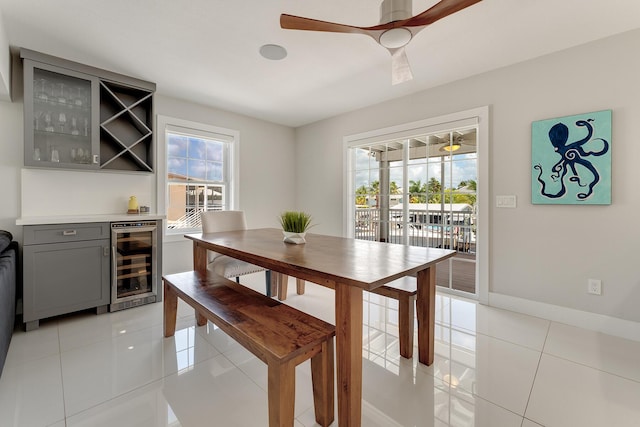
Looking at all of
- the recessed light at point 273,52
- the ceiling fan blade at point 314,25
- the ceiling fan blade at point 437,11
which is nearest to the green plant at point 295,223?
the ceiling fan blade at point 314,25

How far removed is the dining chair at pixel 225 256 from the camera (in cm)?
274

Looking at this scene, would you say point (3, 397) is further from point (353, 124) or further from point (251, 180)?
point (353, 124)

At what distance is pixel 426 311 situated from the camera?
6.15 ft

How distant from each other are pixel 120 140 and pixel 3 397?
8.46ft

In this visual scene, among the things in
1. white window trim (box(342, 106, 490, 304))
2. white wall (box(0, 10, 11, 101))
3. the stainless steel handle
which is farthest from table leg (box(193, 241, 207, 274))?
white window trim (box(342, 106, 490, 304))

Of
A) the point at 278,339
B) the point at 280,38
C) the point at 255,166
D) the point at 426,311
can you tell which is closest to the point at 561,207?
the point at 426,311

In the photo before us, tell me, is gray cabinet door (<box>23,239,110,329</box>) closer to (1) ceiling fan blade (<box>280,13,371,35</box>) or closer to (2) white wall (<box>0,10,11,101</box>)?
(2) white wall (<box>0,10,11,101</box>)

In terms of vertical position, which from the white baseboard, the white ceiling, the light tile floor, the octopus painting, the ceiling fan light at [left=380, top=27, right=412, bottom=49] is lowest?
the light tile floor

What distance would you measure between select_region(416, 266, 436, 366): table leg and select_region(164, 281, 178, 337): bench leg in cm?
187

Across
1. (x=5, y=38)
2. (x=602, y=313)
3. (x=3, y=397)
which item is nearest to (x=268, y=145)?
(x=5, y=38)

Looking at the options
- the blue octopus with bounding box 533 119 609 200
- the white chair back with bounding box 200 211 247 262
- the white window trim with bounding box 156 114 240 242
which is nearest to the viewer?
the blue octopus with bounding box 533 119 609 200

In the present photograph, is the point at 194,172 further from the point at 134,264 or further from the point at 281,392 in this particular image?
the point at 281,392

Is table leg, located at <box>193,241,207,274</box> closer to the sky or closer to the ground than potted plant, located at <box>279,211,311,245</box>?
closer to the ground

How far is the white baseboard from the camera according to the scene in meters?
2.30
